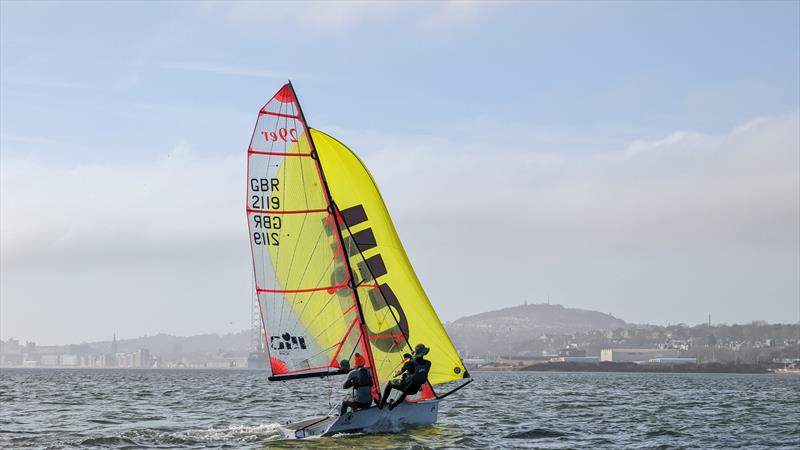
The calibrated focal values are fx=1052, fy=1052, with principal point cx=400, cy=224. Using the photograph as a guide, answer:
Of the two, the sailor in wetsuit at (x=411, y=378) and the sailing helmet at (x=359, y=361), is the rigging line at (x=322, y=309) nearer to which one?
the sailing helmet at (x=359, y=361)

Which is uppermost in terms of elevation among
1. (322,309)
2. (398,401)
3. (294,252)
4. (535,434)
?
(294,252)

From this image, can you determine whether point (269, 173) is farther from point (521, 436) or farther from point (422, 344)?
point (521, 436)

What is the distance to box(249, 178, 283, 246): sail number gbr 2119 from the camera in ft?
89.5

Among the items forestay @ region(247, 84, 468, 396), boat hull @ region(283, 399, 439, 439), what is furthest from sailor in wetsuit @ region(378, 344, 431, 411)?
forestay @ region(247, 84, 468, 396)

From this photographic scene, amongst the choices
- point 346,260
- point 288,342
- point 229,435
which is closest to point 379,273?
point 346,260

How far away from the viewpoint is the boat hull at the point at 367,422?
2642cm

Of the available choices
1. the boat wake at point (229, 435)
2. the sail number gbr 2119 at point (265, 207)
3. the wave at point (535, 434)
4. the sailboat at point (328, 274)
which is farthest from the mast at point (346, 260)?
the wave at point (535, 434)

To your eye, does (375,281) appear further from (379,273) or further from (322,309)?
(322,309)

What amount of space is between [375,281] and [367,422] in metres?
4.02

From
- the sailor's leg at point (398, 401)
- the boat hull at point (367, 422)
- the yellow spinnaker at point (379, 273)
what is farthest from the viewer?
the yellow spinnaker at point (379, 273)

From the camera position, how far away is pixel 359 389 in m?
26.9

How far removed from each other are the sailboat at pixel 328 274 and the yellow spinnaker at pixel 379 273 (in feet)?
0.09

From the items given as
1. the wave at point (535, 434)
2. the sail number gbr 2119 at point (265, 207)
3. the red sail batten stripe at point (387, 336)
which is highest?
the sail number gbr 2119 at point (265, 207)

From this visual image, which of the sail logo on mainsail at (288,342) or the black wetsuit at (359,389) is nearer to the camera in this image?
the black wetsuit at (359,389)
